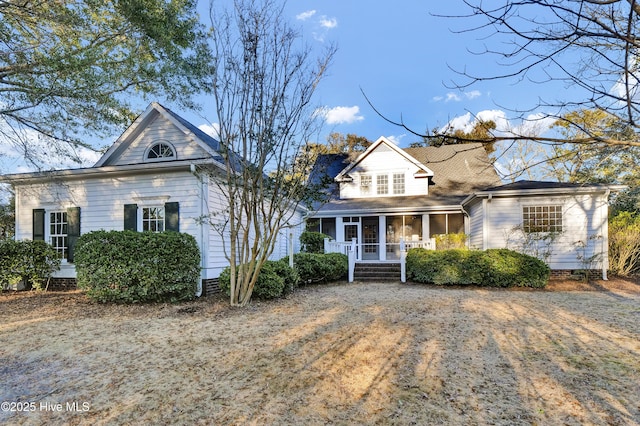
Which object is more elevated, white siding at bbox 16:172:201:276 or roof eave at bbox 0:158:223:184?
roof eave at bbox 0:158:223:184

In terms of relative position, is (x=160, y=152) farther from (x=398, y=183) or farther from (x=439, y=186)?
(x=439, y=186)

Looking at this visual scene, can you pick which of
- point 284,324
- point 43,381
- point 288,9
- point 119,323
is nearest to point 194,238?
point 119,323

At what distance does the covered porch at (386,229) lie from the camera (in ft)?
52.2

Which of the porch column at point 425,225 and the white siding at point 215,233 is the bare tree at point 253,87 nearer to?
the white siding at point 215,233

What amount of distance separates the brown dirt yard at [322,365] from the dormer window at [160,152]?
486cm

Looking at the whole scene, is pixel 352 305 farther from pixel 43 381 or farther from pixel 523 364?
pixel 43 381

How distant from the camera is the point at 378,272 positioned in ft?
43.9

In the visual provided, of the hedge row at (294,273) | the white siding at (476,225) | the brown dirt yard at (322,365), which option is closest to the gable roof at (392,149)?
the white siding at (476,225)

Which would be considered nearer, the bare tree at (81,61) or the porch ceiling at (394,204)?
the bare tree at (81,61)

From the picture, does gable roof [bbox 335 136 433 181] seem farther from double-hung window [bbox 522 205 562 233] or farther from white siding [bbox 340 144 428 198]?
double-hung window [bbox 522 205 562 233]

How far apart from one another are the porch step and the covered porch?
52.6 inches

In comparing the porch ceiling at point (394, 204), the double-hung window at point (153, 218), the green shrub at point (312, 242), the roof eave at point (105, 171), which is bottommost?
the green shrub at point (312, 242)

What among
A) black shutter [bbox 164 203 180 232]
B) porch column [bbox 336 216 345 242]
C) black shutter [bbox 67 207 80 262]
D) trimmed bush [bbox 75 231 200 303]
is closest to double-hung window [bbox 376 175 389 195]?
porch column [bbox 336 216 345 242]

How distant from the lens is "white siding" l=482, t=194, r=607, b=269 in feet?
38.5
